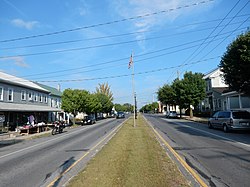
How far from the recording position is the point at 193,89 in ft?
138

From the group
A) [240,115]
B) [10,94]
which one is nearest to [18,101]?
[10,94]

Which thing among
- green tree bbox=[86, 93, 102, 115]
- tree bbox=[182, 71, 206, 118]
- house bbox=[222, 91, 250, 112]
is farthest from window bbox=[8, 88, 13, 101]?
house bbox=[222, 91, 250, 112]

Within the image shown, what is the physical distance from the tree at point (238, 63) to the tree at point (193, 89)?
21.9m

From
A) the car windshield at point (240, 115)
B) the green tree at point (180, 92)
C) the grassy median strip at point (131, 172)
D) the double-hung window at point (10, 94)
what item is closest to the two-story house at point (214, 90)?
the green tree at point (180, 92)

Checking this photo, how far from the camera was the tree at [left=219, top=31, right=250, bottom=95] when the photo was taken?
17172mm

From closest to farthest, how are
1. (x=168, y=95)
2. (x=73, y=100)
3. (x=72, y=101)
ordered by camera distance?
(x=73, y=100) → (x=72, y=101) → (x=168, y=95)

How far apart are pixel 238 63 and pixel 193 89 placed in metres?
24.1

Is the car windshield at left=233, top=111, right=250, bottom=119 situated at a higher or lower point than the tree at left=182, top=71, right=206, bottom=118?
lower

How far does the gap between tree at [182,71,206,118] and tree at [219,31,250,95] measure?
2191 cm

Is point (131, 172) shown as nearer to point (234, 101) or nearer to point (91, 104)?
point (234, 101)

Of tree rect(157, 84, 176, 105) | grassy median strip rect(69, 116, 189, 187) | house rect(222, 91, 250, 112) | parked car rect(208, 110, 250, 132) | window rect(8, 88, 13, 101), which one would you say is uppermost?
tree rect(157, 84, 176, 105)

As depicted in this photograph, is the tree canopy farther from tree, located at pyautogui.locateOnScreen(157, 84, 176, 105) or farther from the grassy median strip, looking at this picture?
the grassy median strip

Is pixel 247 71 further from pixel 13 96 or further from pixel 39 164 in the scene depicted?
pixel 13 96


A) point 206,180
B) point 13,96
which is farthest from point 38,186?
point 13,96
